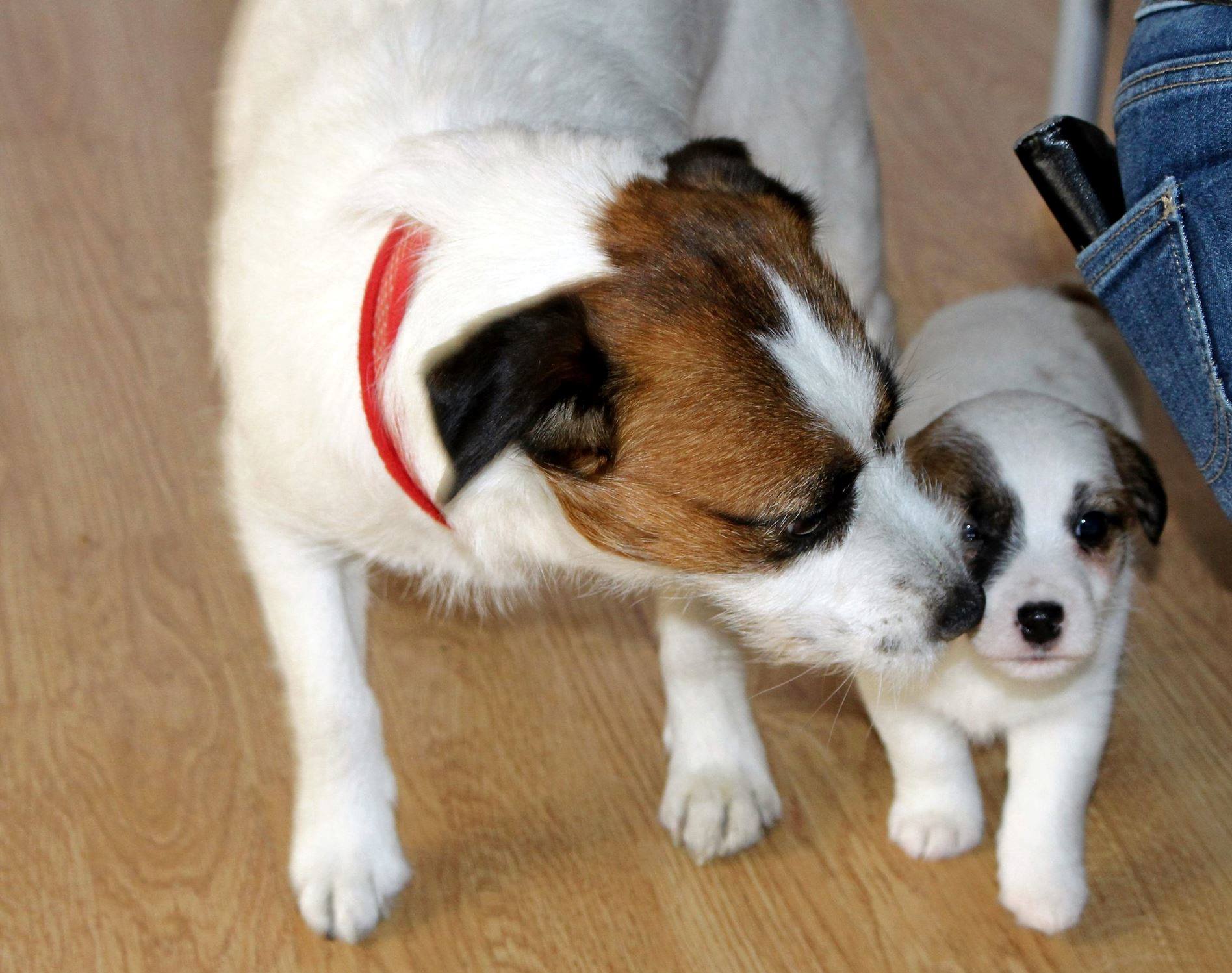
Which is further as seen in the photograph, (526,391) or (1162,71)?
(1162,71)

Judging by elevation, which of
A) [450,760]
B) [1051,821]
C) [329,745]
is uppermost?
[1051,821]

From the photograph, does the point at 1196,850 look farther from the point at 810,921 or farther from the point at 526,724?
the point at 526,724

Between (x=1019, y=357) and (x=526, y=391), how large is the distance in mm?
1167

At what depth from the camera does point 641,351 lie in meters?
1.42

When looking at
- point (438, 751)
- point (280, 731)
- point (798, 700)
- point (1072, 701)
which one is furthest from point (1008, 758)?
point (280, 731)

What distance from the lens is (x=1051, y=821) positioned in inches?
73.6

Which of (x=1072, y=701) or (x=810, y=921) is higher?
(x=1072, y=701)

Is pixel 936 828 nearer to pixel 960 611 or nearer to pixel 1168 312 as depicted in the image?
pixel 960 611

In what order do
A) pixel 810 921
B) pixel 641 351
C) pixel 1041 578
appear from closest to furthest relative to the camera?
pixel 641 351 < pixel 1041 578 < pixel 810 921

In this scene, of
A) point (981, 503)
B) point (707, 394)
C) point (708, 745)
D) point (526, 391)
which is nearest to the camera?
point (526, 391)

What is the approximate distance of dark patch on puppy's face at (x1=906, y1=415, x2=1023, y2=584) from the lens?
1.82 m

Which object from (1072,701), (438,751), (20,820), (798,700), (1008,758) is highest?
(1072,701)

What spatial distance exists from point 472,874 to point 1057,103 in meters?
2.05

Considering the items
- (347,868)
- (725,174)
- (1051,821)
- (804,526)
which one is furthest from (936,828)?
(725,174)
